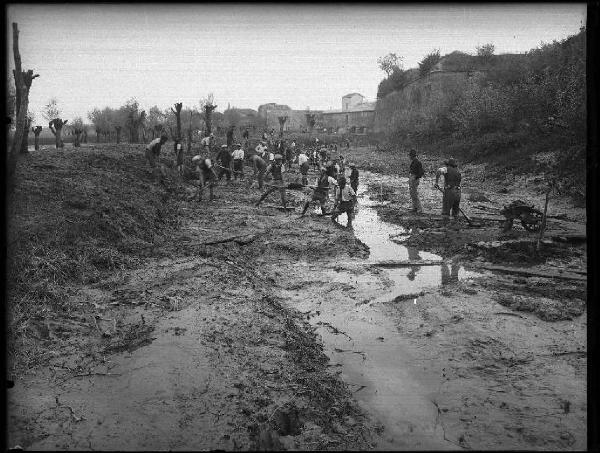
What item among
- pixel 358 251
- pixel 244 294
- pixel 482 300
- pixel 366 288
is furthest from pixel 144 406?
pixel 358 251

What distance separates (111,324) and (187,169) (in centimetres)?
1436

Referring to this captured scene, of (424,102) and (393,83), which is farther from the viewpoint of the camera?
(393,83)

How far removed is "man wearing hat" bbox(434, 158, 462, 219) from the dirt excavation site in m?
0.71

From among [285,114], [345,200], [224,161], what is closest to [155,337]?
[345,200]

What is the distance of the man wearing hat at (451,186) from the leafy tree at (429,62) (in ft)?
127

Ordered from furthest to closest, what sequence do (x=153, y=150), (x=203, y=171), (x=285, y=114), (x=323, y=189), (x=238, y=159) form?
(x=285, y=114), (x=238, y=159), (x=153, y=150), (x=203, y=171), (x=323, y=189)

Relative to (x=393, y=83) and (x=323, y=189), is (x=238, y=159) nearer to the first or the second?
(x=323, y=189)

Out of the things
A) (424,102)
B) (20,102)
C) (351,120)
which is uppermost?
(351,120)

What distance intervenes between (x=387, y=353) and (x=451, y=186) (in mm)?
7348

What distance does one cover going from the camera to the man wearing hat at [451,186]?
10.9 meters

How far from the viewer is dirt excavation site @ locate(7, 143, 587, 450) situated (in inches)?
136

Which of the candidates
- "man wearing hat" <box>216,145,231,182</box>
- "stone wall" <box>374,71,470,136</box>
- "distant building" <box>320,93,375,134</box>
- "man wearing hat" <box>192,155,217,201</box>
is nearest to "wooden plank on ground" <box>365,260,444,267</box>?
"man wearing hat" <box>192,155,217,201</box>

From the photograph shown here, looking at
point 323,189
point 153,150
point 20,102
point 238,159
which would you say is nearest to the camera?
point 20,102

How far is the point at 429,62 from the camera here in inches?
1807
